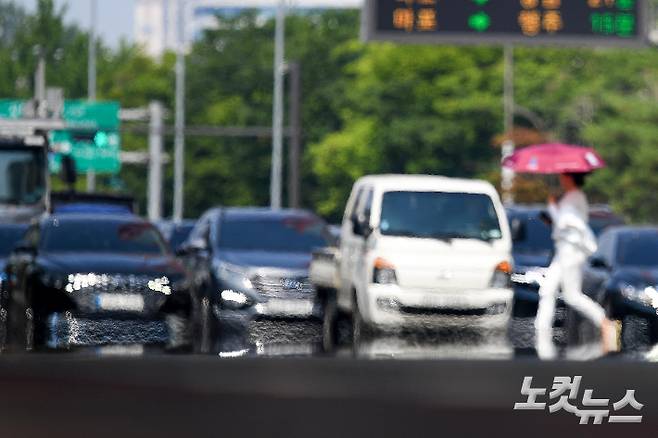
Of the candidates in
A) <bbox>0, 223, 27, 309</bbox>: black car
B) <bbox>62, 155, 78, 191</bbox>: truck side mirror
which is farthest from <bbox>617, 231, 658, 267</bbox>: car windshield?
<bbox>62, 155, 78, 191</bbox>: truck side mirror

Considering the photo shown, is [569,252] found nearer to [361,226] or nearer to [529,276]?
[361,226]

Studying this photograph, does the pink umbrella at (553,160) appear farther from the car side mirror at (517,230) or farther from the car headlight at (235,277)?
the car headlight at (235,277)

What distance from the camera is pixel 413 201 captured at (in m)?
19.3

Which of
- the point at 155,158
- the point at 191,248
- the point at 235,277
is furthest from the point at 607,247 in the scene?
the point at 155,158

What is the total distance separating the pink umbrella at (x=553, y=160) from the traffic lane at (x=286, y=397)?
12.1 m

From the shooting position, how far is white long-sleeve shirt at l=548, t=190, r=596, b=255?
17.1 m

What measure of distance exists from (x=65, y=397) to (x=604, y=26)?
19481 millimetres

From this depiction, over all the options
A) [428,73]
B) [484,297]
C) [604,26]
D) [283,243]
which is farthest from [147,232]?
[428,73]

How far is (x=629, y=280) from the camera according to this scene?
19297 mm

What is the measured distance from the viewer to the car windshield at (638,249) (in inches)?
795

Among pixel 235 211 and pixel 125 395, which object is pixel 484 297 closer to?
pixel 235 211

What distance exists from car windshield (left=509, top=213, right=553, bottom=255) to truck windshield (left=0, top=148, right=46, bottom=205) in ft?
20.2

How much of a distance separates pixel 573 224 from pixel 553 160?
2.37m

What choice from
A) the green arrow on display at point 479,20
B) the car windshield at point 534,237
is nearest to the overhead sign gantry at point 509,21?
the green arrow on display at point 479,20
